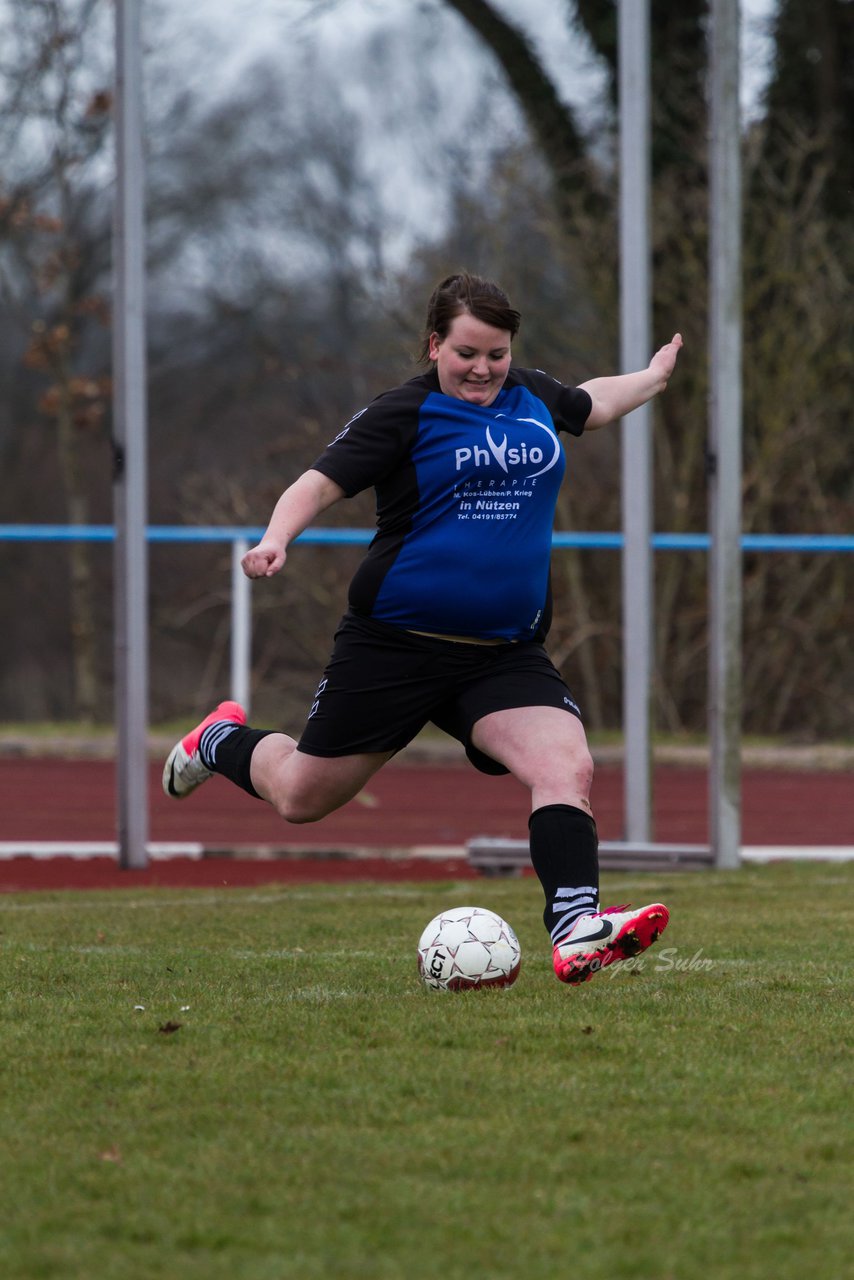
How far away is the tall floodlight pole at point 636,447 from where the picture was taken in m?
8.54

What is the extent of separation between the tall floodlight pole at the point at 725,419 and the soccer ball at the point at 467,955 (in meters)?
3.90

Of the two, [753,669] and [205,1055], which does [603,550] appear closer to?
[753,669]

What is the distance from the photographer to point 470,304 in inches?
186

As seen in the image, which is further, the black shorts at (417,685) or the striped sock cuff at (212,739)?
the striped sock cuff at (212,739)

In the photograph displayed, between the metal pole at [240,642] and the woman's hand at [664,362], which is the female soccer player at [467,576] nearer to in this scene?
the woman's hand at [664,362]

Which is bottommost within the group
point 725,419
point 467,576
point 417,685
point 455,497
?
point 417,685

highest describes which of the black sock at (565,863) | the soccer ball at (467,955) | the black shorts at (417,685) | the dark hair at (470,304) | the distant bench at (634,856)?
the dark hair at (470,304)

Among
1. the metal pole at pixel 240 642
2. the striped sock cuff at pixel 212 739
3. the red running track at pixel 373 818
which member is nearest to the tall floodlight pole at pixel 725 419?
the red running track at pixel 373 818

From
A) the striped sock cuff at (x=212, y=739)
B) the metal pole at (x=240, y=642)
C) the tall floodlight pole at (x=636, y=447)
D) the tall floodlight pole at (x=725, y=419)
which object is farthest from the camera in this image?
the metal pole at (x=240, y=642)

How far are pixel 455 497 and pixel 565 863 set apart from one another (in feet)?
3.29

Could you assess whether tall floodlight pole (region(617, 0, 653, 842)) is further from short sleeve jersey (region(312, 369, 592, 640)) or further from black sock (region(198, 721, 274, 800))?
short sleeve jersey (region(312, 369, 592, 640))

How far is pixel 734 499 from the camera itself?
27.7 feet

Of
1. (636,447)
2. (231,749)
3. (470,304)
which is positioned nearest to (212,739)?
(231,749)

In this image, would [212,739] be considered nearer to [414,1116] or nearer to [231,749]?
[231,749]
